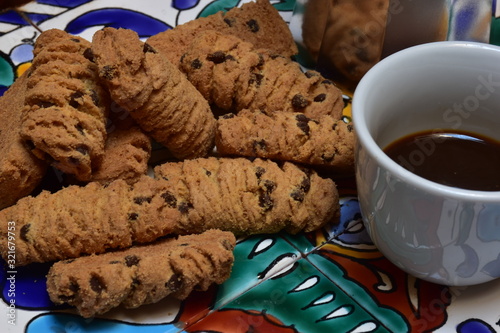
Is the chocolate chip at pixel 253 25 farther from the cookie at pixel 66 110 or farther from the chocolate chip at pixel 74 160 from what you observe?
the chocolate chip at pixel 74 160

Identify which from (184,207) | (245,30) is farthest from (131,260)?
(245,30)

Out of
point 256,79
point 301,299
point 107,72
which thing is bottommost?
point 301,299

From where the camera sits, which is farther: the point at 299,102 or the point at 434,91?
the point at 299,102

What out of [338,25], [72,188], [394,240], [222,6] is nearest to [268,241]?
[394,240]

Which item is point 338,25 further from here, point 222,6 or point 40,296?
point 40,296

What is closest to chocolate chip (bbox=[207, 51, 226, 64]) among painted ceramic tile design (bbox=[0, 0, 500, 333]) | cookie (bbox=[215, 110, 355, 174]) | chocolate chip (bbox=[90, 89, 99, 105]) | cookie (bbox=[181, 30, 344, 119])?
A: cookie (bbox=[181, 30, 344, 119])

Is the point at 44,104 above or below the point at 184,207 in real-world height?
above

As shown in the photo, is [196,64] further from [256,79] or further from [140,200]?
[140,200]
